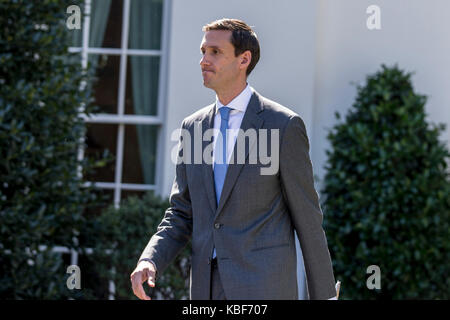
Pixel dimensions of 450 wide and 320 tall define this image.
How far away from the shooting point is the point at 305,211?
2818mm

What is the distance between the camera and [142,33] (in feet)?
20.7

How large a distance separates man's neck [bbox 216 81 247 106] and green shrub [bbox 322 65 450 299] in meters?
2.89

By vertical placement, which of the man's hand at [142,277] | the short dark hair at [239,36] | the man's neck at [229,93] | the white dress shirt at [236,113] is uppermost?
the short dark hair at [239,36]

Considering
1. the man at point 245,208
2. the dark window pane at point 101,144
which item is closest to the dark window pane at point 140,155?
the dark window pane at point 101,144

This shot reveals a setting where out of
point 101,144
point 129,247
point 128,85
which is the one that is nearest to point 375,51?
point 128,85

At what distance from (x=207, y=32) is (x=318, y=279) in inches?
44.2

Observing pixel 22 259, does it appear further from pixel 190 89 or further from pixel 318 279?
pixel 318 279

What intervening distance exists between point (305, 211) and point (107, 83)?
12.6ft

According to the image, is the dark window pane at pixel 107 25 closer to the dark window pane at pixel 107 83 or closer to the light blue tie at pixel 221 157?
the dark window pane at pixel 107 83

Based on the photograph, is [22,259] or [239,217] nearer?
[239,217]

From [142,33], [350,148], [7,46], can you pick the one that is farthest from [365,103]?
[7,46]

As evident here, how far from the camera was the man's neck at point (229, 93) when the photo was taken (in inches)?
118

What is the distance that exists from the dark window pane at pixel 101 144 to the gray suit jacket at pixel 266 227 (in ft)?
11.2

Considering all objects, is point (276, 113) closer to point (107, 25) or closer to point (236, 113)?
point (236, 113)
